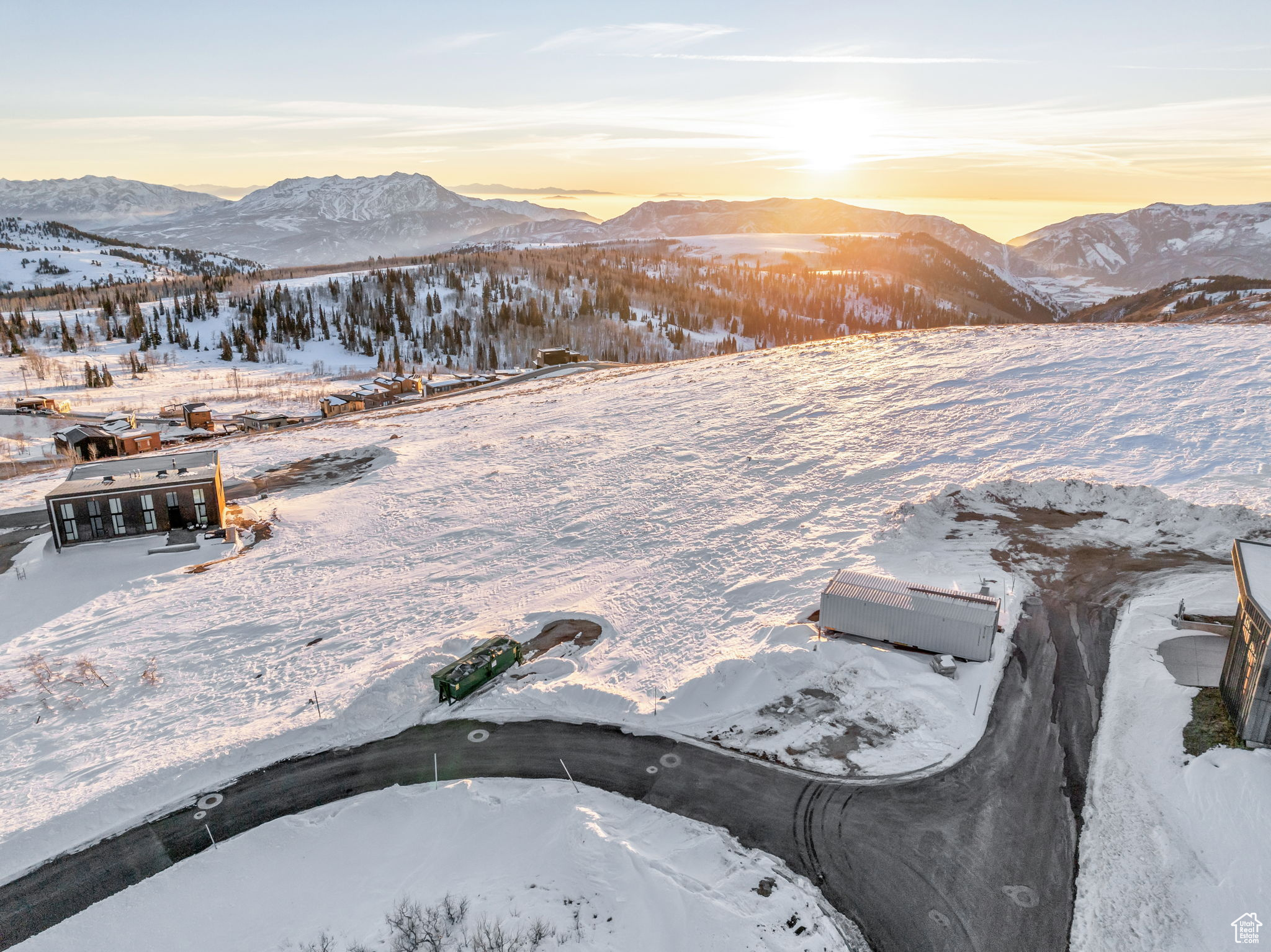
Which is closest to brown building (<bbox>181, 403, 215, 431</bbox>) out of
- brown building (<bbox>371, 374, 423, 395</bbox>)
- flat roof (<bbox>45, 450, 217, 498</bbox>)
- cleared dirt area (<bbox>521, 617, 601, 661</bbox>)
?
brown building (<bbox>371, 374, 423, 395</bbox>)

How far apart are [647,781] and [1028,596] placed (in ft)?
66.1

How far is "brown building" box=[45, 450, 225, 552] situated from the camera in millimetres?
43312

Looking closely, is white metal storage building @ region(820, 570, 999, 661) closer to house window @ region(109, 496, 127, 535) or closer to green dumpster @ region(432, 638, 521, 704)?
green dumpster @ region(432, 638, 521, 704)

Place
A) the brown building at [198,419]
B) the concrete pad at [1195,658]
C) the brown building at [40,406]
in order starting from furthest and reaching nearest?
1. the brown building at [40,406]
2. the brown building at [198,419]
3. the concrete pad at [1195,658]

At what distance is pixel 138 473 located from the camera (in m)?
47.9

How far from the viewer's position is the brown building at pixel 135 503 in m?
43.3

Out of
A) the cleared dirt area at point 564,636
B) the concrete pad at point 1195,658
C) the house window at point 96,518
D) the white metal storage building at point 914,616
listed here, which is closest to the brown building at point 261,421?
the house window at point 96,518

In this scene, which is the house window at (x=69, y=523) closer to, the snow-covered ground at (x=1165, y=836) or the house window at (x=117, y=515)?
the house window at (x=117, y=515)

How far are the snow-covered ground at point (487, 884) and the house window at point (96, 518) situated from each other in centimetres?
3467

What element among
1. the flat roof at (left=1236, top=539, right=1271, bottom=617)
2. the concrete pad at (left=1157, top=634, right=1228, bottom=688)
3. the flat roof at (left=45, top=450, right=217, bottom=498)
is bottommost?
the concrete pad at (left=1157, top=634, right=1228, bottom=688)

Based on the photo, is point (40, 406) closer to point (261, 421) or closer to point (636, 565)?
point (261, 421)

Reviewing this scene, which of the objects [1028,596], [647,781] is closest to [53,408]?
[647,781]

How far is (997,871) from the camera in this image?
17500 millimetres

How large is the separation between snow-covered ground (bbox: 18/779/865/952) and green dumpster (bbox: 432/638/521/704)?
5.15 meters
